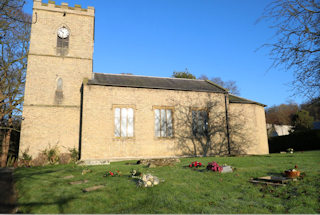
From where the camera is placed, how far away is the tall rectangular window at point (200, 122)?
23.2 meters

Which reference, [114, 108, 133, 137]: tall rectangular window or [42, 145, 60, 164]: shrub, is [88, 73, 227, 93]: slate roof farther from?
[42, 145, 60, 164]: shrub

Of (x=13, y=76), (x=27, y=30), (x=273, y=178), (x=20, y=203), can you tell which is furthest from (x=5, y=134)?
(x=273, y=178)

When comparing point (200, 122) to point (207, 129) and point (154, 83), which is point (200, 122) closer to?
point (207, 129)

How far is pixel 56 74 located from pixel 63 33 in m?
4.69

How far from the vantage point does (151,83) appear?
23797 millimetres

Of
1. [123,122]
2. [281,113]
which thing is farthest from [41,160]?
[281,113]

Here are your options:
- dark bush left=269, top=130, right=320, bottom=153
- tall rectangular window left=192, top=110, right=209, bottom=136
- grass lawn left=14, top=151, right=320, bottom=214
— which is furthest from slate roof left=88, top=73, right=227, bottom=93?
grass lawn left=14, top=151, right=320, bottom=214

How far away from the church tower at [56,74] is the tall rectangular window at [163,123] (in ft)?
25.4

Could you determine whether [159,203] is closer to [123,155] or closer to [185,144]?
[123,155]

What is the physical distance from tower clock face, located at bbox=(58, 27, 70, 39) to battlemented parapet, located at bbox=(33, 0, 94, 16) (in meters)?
2.00

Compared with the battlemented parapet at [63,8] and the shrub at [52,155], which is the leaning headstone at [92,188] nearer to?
the shrub at [52,155]

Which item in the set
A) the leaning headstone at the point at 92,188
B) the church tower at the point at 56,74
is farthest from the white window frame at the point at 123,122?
the leaning headstone at the point at 92,188

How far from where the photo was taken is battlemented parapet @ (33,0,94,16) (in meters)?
23.5

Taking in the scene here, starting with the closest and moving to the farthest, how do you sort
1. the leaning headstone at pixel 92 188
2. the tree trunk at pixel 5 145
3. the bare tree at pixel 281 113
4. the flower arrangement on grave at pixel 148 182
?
the leaning headstone at pixel 92 188 → the flower arrangement on grave at pixel 148 182 → the tree trunk at pixel 5 145 → the bare tree at pixel 281 113
